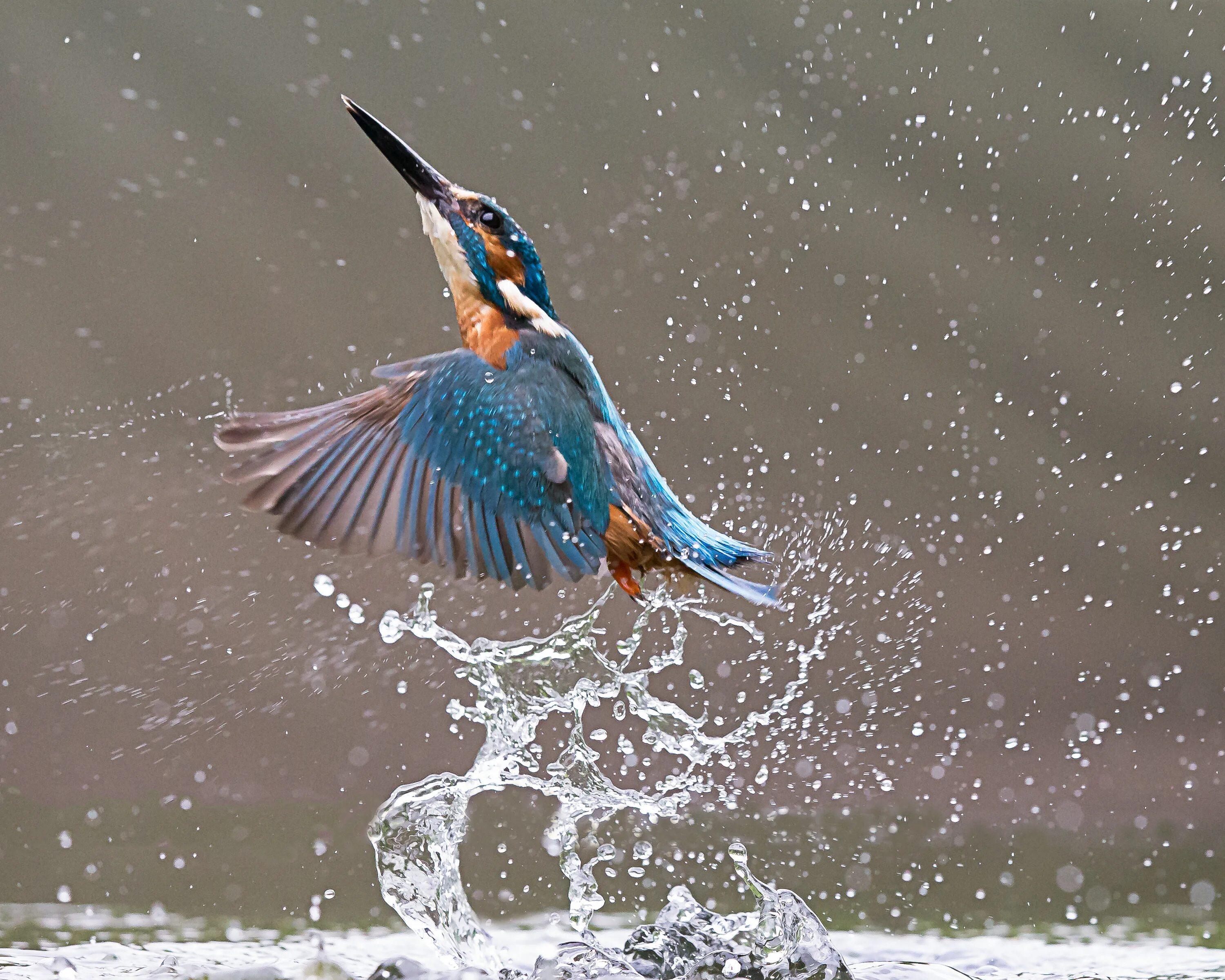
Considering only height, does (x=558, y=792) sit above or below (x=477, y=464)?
below

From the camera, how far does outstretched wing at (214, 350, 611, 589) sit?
44.8 inches

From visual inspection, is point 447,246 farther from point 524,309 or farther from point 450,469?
point 450,469

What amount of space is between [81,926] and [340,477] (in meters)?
0.79

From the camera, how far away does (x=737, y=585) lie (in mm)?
1147

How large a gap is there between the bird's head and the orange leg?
22 centimetres

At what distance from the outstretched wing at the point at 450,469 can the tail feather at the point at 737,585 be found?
0.08 metres

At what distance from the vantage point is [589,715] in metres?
1.90

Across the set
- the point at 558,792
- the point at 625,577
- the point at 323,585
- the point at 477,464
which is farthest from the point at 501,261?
the point at 558,792

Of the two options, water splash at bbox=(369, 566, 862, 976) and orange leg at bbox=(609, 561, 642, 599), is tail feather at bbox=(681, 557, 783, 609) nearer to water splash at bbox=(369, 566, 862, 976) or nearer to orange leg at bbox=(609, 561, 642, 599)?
orange leg at bbox=(609, 561, 642, 599)

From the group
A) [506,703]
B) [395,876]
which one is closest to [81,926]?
[395,876]

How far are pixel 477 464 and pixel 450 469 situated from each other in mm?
25

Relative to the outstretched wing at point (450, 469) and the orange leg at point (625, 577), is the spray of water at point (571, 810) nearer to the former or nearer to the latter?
the orange leg at point (625, 577)

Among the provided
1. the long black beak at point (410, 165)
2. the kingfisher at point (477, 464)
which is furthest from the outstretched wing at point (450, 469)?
the long black beak at point (410, 165)

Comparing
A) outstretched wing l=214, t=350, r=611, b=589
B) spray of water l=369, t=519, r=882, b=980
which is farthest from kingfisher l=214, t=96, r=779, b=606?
spray of water l=369, t=519, r=882, b=980
